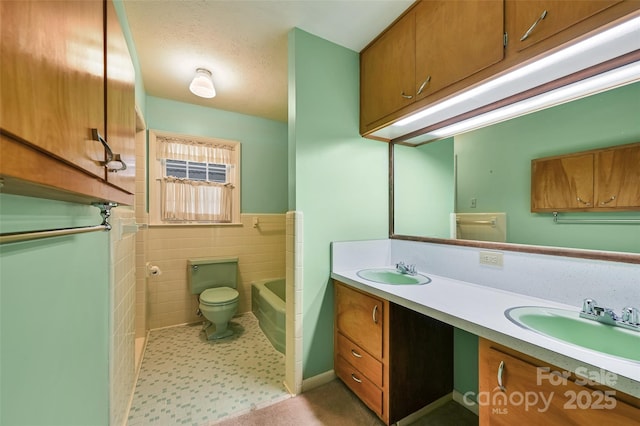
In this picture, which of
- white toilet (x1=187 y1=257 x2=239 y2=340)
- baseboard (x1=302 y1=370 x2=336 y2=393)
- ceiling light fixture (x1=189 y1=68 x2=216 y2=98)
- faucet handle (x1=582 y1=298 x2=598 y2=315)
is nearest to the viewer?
faucet handle (x1=582 y1=298 x2=598 y2=315)

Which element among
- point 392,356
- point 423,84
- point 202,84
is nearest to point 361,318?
point 392,356

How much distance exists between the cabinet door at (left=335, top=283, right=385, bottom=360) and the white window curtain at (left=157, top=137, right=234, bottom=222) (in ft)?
6.39

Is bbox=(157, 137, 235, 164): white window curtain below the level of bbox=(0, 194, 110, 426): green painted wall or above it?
above

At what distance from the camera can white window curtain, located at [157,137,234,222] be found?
108 inches

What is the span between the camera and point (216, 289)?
9.02ft

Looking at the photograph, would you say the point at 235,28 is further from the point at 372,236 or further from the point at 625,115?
the point at 625,115

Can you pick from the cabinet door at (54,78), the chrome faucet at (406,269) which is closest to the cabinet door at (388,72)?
the chrome faucet at (406,269)

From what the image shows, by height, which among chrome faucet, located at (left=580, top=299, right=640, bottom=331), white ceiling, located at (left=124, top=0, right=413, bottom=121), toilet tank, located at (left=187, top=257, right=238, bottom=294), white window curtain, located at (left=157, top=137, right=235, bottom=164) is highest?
white ceiling, located at (left=124, top=0, right=413, bottom=121)

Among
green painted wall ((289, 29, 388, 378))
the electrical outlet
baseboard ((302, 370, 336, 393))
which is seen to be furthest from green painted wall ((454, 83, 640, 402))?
baseboard ((302, 370, 336, 393))

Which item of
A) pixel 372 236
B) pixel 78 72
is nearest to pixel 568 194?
pixel 372 236

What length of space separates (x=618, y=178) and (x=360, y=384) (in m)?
1.70

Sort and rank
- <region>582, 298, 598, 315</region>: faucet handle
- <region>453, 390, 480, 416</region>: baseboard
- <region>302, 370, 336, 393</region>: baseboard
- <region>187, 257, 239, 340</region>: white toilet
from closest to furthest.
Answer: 1. <region>582, 298, 598, 315</region>: faucet handle
2. <region>453, 390, 480, 416</region>: baseboard
3. <region>302, 370, 336, 393</region>: baseboard
4. <region>187, 257, 239, 340</region>: white toilet

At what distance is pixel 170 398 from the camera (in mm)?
1683

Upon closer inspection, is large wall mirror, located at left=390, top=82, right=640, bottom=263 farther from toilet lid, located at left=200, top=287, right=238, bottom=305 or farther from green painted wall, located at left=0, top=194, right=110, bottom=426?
green painted wall, located at left=0, top=194, right=110, bottom=426
